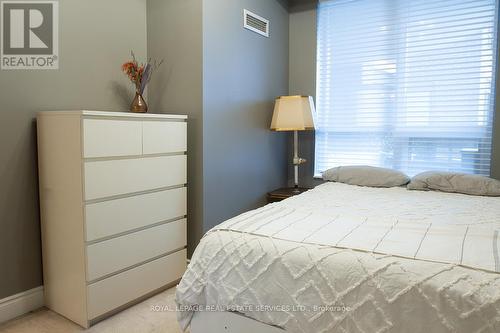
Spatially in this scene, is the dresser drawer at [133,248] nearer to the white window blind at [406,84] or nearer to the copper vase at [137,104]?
the copper vase at [137,104]

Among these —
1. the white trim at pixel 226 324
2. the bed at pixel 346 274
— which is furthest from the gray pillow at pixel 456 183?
the white trim at pixel 226 324

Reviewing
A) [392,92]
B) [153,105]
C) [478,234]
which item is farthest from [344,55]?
[478,234]

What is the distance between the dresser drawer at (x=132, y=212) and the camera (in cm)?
199

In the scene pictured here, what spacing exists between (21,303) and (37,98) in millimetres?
1221

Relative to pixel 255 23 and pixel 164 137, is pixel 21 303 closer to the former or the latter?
pixel 164 137

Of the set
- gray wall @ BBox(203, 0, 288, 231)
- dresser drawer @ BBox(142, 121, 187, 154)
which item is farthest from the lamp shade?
dresser drawer @ BBox(142, 121, 187, 154)

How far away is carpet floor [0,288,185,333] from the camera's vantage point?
198 cm

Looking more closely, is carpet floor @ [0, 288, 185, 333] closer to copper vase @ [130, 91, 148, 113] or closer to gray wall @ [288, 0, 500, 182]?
copper vase @ [130, 91, 148, 113]

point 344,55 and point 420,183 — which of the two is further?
point 344,55

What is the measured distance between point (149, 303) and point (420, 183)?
6.92ft

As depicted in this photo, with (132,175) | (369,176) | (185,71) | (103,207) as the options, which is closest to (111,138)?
(132,175)

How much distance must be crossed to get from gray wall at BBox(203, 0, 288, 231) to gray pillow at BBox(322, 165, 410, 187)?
0.71m

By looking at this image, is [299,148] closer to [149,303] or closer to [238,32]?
[238,32]

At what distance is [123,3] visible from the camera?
8.75ft
